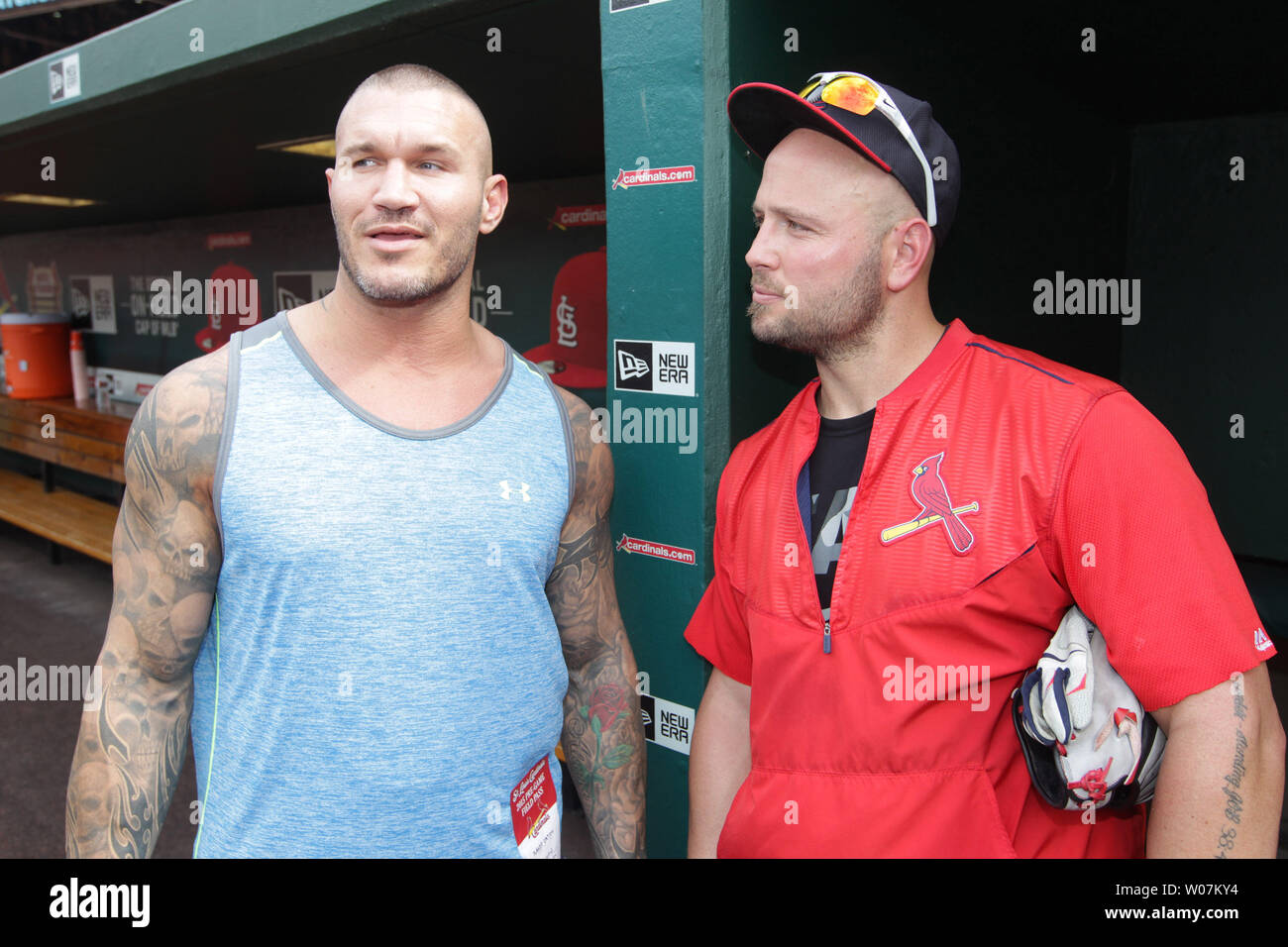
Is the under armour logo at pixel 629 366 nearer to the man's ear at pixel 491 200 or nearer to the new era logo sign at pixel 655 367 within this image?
the new era logo sign at pixel 655 367

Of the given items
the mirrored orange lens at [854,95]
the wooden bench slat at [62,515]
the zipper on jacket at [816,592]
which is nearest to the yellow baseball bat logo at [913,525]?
the zipper on jacket at [816,592]

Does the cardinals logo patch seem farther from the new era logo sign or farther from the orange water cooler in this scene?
the orange water cooler

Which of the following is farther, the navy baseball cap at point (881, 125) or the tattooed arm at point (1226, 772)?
the navy baseball cap at point (881, 125)

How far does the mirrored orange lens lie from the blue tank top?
78 centimetres

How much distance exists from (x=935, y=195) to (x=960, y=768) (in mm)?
900

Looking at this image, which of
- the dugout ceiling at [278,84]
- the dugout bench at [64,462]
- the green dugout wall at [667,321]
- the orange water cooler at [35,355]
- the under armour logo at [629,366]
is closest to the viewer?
the green dugout wall at [667,321]

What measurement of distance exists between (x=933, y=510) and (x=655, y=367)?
27.4 inches

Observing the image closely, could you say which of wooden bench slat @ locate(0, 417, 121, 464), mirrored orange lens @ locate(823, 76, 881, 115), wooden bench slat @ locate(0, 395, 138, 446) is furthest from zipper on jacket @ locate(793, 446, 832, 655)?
wooden bench slat @ locate(0, 417, 121, 464)

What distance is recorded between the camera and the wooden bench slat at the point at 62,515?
5.97 m

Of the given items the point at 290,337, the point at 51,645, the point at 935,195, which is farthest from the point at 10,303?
the point at 935,195

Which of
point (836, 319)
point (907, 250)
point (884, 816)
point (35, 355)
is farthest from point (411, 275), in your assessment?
point (35, 355)

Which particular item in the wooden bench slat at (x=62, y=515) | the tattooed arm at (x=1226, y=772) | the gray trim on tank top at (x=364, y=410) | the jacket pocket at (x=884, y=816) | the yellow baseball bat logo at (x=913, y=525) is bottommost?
the wooden bench slat at (x=62, y=515)
